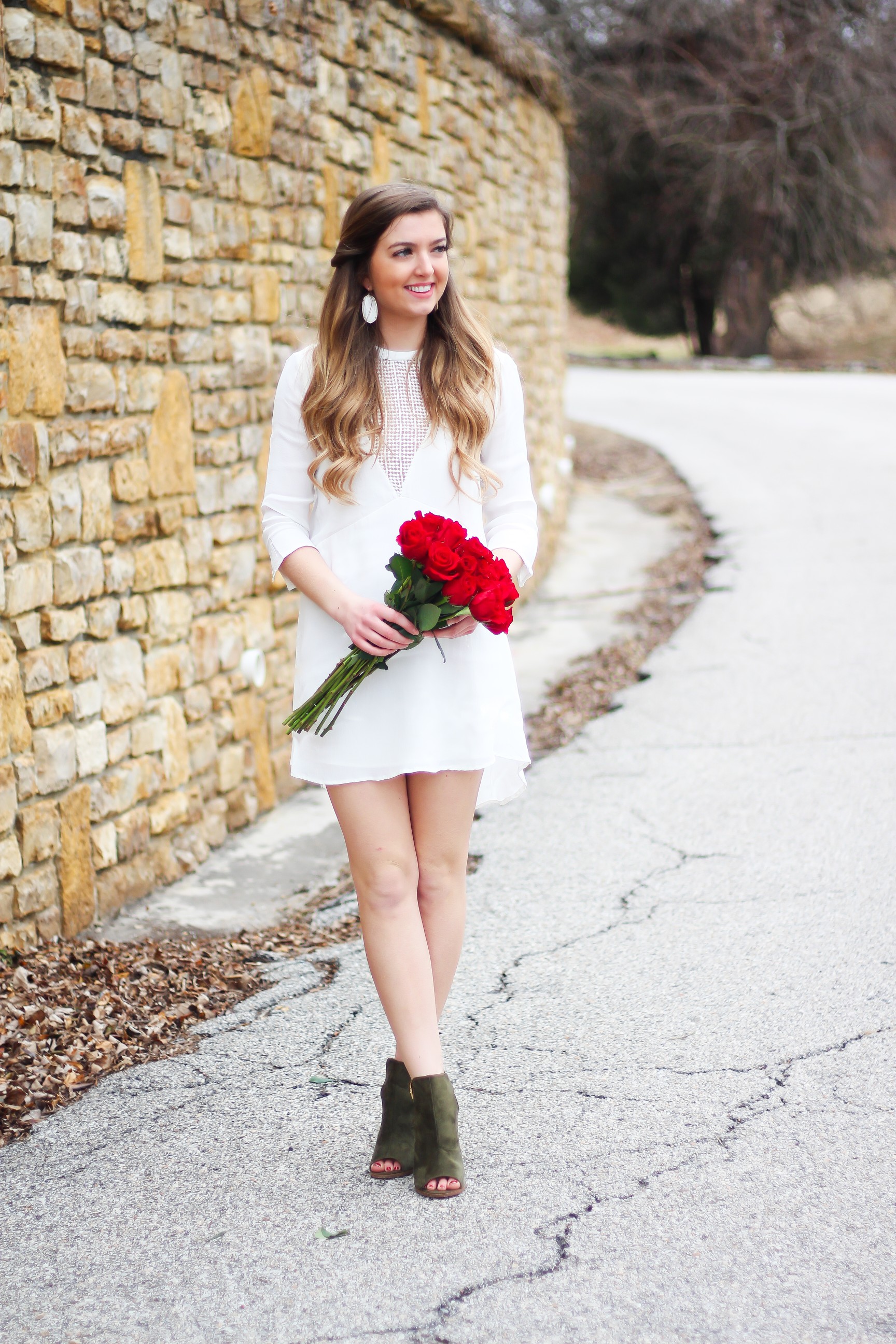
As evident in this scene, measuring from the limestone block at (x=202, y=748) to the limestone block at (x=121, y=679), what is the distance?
398 millimetres

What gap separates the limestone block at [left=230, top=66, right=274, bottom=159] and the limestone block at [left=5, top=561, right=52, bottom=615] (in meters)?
2.04

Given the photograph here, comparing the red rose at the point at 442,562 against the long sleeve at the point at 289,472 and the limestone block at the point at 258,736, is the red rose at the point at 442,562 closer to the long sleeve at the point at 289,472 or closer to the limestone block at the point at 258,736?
the long sleeve at the point at 289,472

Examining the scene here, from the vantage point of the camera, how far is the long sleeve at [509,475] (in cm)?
275

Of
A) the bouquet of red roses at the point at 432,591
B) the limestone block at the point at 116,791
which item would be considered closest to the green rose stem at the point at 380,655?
the bouquet of red roses at the point at 432,591

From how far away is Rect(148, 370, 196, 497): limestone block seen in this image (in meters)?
4.52

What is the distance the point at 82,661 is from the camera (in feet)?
13.4

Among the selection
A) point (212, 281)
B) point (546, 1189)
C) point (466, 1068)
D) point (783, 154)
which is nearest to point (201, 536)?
point (212, 281)

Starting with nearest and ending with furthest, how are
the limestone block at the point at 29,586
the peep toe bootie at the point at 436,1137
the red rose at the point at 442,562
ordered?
the red rose at the point at 442,562 < the peep toe bootie at the point at 436,1137 < the limestone block at the point at 29,586

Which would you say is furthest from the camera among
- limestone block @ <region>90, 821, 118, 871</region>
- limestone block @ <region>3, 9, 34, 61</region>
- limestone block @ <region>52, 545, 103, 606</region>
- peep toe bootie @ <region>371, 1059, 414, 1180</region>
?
limestone block @ <region>90, 821, 118, 871</region>

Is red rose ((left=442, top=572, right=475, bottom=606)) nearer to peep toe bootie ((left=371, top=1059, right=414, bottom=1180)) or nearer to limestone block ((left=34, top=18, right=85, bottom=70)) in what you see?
peep toe bootie ((left=371, top=1059, right=414, bottom=1180))

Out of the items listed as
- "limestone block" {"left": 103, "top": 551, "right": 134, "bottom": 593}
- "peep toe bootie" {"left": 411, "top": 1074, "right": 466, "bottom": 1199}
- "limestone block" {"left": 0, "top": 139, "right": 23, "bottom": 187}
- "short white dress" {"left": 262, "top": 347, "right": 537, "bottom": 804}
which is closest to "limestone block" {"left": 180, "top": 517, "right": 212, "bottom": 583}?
"limestone block" {"left": 103, "top": 551, "right": 134, "bottom": 593}

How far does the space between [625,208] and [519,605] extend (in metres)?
18.4

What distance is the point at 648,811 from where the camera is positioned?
190 inches

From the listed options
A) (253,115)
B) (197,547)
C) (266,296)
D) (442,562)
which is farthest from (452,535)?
(253,115)
